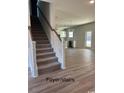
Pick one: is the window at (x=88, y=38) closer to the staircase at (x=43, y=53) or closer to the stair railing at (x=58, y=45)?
the staircase at (x=43, y=53)

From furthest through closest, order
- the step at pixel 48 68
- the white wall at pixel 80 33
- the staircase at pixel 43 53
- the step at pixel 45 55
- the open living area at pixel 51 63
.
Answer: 1. the white wall at pixel 80 33
2. the step at pixel 45 55
3. the staircase at pixel 43 53
4. the step at pixel 48 68
5. the open living area at pixel 51 63

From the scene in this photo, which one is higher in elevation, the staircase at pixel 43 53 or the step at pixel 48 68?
the staircase at pixel 43 53

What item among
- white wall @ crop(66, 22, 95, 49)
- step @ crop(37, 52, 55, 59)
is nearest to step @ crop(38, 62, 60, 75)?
step @ crop(37, 52, 55, 59)

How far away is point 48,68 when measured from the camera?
512 cm

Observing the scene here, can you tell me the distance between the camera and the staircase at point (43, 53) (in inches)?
201

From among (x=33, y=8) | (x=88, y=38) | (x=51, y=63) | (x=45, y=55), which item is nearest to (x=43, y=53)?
(x=45, y=55)

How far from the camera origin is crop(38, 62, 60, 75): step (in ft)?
16.0

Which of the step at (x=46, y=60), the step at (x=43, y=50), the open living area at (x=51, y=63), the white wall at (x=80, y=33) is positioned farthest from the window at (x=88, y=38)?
the step at (x=46, y=60)

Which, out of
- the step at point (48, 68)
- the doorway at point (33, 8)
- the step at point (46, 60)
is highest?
the doorway at point (33, 8)

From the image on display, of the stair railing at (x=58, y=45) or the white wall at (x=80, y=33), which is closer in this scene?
the stair railing at (x=58, y=45)
